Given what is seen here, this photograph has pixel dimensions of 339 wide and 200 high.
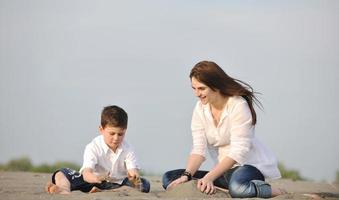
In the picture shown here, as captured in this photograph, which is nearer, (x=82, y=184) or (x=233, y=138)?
(x=233, y=138)

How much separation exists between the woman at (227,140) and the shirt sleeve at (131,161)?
343 mm

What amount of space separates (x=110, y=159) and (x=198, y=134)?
824 mm

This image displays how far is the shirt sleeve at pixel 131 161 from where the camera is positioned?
6.68 metres

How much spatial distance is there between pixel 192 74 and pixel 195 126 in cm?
59

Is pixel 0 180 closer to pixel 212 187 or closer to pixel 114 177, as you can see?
pixel 114 177

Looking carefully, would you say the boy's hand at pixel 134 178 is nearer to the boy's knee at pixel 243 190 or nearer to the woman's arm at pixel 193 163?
the woman's arm at pixel 193 163

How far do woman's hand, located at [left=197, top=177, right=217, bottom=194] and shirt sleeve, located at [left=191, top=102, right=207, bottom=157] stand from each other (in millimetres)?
502

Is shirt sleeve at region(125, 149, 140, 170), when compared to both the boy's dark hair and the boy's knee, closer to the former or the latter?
the boy's dark hair

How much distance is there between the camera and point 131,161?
668 cm

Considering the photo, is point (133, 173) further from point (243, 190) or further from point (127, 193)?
point (243, 190)

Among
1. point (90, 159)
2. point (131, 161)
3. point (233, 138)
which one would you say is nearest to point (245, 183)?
point (233, 138)

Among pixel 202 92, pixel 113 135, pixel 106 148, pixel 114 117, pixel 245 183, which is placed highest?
pixel 202 92

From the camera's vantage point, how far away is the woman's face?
6.16 meters

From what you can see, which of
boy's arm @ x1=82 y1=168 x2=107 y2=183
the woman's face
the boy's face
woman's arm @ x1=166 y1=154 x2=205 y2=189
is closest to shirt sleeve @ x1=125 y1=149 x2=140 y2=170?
the boy's face
